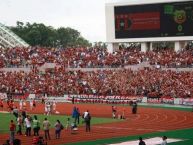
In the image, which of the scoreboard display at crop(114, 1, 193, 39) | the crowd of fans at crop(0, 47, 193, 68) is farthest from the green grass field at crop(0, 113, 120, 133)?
the scoreboard display at crop(114, 1, 193, 39)

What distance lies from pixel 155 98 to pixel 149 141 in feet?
104

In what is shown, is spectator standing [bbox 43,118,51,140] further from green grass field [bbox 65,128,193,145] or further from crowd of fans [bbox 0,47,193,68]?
crowd of fans [bbox 0,47,193,68]

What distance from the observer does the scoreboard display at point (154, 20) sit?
71.0 m

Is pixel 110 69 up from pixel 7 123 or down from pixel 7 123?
up

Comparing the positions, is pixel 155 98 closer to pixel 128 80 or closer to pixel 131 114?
pixel 128 80

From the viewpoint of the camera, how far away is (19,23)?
158 metres

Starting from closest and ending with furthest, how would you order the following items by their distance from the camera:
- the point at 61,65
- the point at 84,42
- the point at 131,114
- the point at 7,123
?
the point at 7,123 < the point at 131,114 < the point at 61,65 < the point at 84,42

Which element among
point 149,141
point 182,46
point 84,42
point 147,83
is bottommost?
point 149,141

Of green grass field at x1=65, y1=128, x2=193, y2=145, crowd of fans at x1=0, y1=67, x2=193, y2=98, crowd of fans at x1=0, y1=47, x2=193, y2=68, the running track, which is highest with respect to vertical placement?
crowd of fans at x1=0, y1=47, x2=193, y2=68

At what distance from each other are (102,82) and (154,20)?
38.1ft

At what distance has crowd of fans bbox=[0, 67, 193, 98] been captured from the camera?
63531 millimetres

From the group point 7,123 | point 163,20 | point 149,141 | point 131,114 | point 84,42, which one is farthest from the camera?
point 84,42

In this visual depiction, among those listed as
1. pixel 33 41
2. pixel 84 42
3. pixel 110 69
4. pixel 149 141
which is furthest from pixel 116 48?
pixel 84 42

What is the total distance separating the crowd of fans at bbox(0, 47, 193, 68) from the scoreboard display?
254 centimetres
